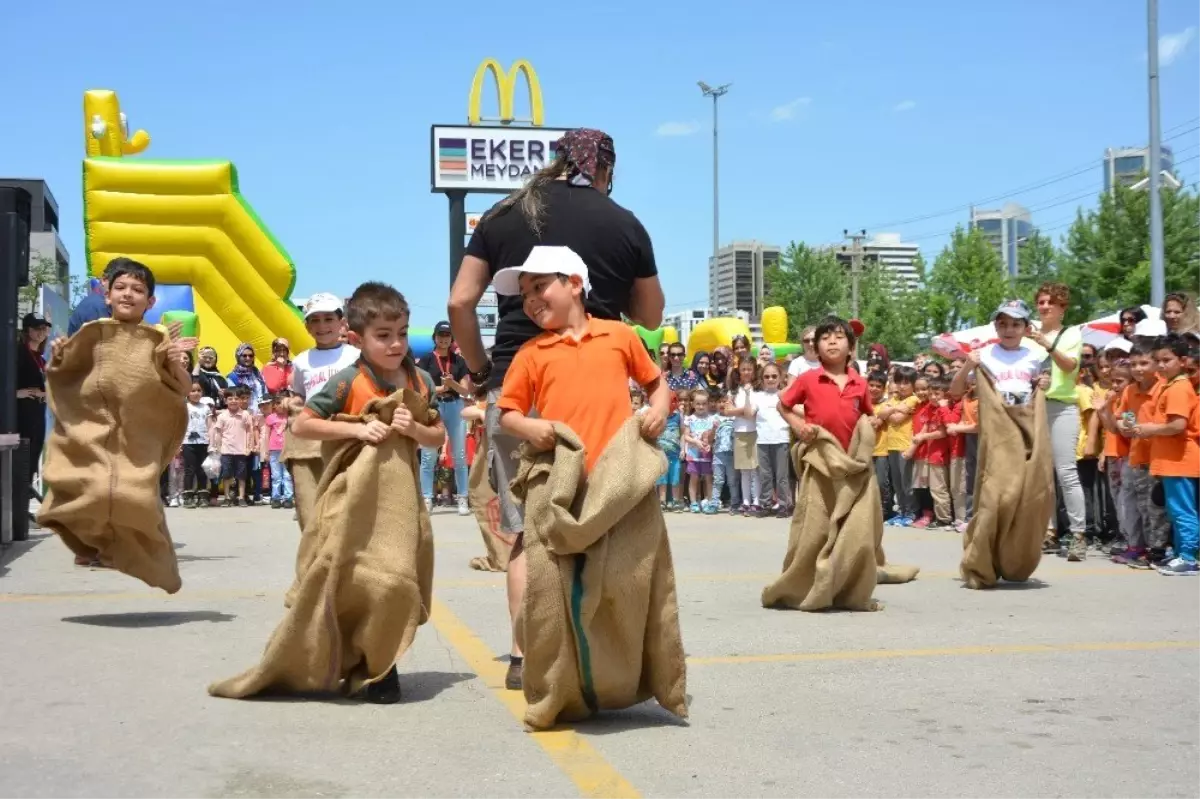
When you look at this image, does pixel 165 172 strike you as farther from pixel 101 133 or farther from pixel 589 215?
pixel 589 215

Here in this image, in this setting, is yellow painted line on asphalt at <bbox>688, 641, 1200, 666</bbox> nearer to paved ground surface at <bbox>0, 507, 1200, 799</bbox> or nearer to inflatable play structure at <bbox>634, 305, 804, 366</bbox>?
paved ground surface at <bbox>0, 507, 1200, 799</bbox>

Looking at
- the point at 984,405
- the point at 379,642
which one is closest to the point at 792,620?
the point at 984,405

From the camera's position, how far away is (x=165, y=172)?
25.6m

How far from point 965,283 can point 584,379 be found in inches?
2611

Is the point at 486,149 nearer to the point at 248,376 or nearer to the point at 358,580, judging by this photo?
the point at 248,376

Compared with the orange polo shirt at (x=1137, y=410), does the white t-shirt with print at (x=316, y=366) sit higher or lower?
higher

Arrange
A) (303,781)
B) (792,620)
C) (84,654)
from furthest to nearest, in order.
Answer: (792,620) < (84,654) < (303,781)

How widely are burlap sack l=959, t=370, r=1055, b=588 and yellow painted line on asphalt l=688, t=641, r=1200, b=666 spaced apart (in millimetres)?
2251

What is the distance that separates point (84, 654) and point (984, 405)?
569cm

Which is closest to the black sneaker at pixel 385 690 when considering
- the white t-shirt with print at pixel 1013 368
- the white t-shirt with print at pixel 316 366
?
the white t-shirt with print at pixel 316 366

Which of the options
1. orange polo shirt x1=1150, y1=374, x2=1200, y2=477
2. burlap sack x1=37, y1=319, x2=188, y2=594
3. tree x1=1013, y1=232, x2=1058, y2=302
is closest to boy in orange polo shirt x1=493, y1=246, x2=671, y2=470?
burlap sack x1=37, y1=319, x2=188, y2=594

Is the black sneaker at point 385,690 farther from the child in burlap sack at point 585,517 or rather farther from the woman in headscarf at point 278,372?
the woman in headscarf at point 278,372

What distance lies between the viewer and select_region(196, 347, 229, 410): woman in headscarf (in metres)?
19.4

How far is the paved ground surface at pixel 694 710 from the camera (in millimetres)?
4504
